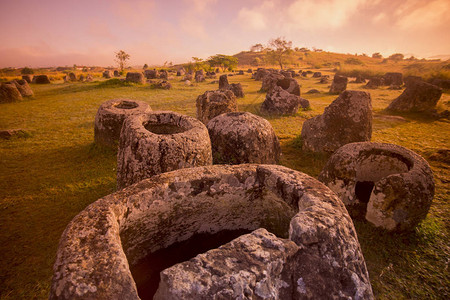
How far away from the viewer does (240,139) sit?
5211 millimetres

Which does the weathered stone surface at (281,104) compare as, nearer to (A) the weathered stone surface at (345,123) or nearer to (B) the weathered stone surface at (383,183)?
(A) the weathered stone surface at (345,123)

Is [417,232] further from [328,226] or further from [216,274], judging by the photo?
[216,274]

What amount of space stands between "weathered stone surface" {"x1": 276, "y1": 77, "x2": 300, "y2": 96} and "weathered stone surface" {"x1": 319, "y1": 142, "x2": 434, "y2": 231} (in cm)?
1091

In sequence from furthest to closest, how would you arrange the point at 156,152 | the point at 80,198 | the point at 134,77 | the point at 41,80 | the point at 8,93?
the point at 41,80
the point at 134,77
the point at 8,93
the point at 80,198
the point at 156,152

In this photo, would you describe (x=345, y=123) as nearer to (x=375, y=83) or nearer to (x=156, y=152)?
(x=156, y=152)

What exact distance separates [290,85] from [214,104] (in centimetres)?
831

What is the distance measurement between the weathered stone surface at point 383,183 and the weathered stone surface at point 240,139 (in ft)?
5.04

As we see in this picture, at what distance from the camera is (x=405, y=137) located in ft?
28.8

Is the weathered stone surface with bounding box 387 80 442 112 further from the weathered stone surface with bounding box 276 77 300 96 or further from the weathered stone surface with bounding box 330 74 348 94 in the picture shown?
the weathered stone surface with bounding box 276 77 300 96

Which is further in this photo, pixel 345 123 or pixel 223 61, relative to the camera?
pixel 223 61

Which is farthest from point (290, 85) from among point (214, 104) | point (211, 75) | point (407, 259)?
point (211, 75)

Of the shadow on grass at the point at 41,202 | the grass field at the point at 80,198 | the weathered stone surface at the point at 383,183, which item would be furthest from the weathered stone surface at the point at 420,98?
the shadow on grass at the point at 41,202

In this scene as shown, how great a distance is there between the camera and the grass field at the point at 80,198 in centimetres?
318

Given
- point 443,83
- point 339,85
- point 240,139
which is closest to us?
point 240,139
